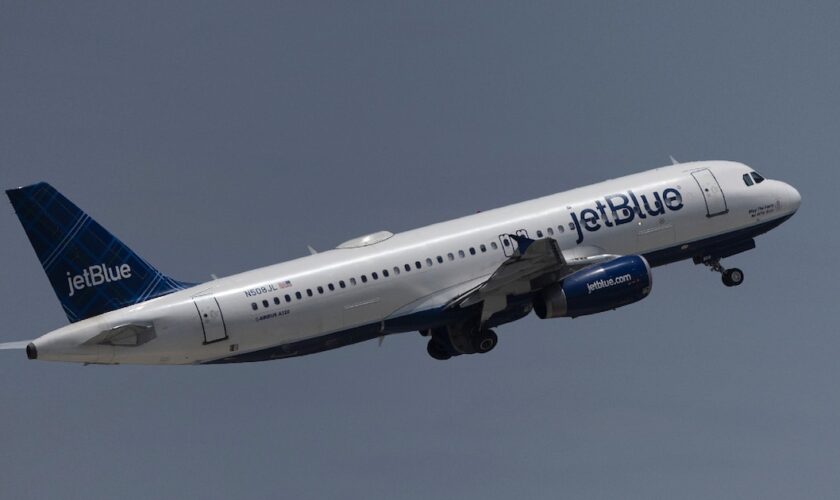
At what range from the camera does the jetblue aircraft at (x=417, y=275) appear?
66312 millimetres

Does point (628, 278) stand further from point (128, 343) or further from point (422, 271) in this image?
point (128, 343)

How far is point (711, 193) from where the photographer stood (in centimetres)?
7588

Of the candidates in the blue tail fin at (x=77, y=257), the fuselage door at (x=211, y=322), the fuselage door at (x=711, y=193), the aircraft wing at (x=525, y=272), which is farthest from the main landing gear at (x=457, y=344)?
the blue tail fin at (x=77, y=257)

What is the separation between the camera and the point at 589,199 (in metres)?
73.8

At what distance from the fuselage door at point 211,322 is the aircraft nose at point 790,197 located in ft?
85.0

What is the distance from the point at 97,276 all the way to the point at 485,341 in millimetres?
15681

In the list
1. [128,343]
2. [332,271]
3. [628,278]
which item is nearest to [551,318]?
[628,278]

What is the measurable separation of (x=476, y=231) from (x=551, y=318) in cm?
454

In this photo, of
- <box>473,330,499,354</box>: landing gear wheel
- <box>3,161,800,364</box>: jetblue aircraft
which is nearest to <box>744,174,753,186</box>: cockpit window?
<box>3,161,800,364</box>: jetblue aircraft

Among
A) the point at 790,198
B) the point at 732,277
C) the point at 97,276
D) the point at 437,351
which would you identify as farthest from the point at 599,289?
the point at 97,276

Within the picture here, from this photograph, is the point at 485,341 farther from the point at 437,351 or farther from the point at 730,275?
the point at 730,275

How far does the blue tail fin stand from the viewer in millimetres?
66188

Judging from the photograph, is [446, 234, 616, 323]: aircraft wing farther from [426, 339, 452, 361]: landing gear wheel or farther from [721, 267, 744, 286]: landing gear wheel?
[721, 267, 744, 286]: landing gear wheel

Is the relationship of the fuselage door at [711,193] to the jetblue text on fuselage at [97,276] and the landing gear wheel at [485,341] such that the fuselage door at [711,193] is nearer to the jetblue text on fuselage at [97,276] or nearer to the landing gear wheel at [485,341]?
the landing gear wheel at [485,341]
